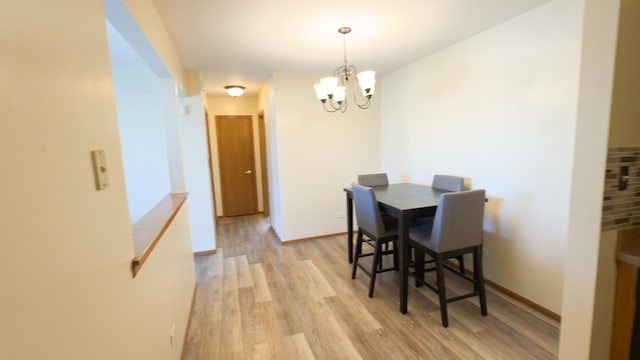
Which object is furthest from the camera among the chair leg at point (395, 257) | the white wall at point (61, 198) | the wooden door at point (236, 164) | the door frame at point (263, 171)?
the wooden door at point (236, 164)

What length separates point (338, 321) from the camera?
237 cm

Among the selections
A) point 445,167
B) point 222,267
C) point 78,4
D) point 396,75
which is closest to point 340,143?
point 396,75

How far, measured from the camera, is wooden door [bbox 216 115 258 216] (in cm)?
570

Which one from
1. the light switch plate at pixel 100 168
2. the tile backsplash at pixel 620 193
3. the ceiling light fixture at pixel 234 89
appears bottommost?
the tile backsplash at pixel 620 193

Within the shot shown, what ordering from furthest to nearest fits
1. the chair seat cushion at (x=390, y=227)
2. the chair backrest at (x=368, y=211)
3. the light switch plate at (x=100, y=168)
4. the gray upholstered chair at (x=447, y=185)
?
1. the gray upholstered chair at (x=447, y=185)
2. the chair seat cushion at (x=390, y=227)
3. the chair backrest at (x=368, y=211)
4. the light switch plate at (x=100, y=168)

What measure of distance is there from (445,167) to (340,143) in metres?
1.58

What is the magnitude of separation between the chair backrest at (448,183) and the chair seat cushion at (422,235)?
1.78ft

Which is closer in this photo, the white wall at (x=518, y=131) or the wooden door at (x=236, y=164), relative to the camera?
the white wall at (x=518, y=131)

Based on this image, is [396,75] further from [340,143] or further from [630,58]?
[630,58]

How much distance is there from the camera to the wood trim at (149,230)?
3.91 ft

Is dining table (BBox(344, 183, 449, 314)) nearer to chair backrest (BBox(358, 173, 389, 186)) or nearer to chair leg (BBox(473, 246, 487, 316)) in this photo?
chair leg (BBox(473, 246, 487, 316))

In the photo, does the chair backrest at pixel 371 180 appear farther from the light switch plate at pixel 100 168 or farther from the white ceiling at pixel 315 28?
the light switch plate at pixel 100 168

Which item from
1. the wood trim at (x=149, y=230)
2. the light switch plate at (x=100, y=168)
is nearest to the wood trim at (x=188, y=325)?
the wood trim at (x=149, y=230)

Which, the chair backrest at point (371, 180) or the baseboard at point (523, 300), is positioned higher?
the chair backrest at point (371, 180)
